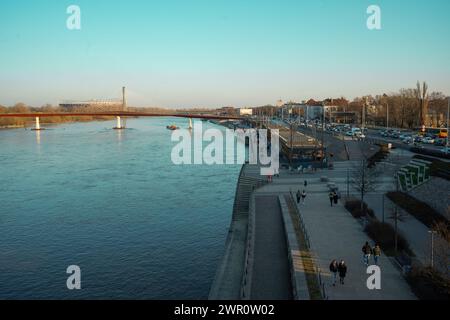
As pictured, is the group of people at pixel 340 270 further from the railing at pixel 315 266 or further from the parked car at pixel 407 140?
the parked car at pixel 407 140

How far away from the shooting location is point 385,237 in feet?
25.6

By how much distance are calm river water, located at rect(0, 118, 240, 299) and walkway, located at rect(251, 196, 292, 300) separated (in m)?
1.01

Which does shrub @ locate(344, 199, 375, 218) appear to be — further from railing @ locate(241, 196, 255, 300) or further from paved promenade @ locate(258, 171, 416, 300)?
railing @ locate(241, 196, 255, 300)

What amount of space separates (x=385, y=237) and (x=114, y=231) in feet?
20.6

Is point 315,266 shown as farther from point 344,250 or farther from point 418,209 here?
point 418,209

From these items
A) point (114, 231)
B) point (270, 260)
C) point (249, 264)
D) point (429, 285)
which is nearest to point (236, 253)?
point (270, 260)

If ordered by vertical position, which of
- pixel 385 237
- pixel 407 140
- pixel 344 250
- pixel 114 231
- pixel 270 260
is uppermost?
pixel 407 140

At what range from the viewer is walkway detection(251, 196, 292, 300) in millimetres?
6305

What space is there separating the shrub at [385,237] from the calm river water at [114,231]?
2983 millimetres

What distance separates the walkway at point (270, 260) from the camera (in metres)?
6.30

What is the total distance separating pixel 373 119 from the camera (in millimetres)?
42688
